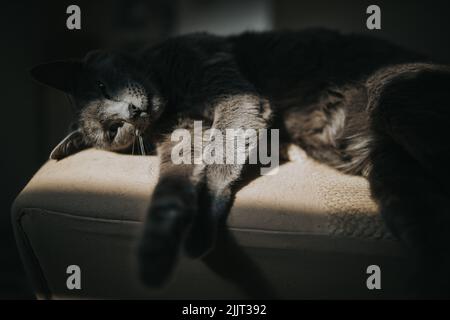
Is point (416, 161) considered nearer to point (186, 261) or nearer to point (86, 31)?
point (186, 261)

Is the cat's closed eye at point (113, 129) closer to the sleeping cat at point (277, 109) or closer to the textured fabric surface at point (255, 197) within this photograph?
the sleeping cat at point (277, 109)

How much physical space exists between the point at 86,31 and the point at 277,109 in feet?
6.45

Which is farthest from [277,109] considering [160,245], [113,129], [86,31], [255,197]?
[86,31]

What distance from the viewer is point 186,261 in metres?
0.90

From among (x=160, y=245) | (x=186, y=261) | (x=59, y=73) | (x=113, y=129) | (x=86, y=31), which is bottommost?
(x=186, y=261)

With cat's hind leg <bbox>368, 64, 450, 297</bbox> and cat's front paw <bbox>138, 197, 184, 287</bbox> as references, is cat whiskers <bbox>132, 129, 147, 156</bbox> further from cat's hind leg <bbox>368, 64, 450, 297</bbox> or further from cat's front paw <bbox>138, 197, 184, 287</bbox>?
cat's hind leg <bbox>368, 64, 450, 297</bbox>

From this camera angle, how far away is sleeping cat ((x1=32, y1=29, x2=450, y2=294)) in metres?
0.85

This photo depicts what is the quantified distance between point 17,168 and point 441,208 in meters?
1.79

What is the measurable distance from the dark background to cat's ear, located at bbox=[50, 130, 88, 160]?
0.25m

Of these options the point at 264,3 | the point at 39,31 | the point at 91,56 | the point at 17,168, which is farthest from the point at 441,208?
the point at 264,3

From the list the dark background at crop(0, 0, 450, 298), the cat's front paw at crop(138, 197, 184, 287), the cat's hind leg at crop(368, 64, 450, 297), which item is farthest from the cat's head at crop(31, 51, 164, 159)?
the cat's hind leg at crop(368, 64, 450, 297)

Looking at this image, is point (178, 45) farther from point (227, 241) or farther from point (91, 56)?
point (227, 241)

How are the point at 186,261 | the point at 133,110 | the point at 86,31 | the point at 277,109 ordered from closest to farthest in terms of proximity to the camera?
the point at 186,261 → the point at 133,110 → the point at 277,109 → the point at 86,31

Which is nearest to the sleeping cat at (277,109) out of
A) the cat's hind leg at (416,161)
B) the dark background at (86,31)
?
the cat's hind leg at (416,161)
